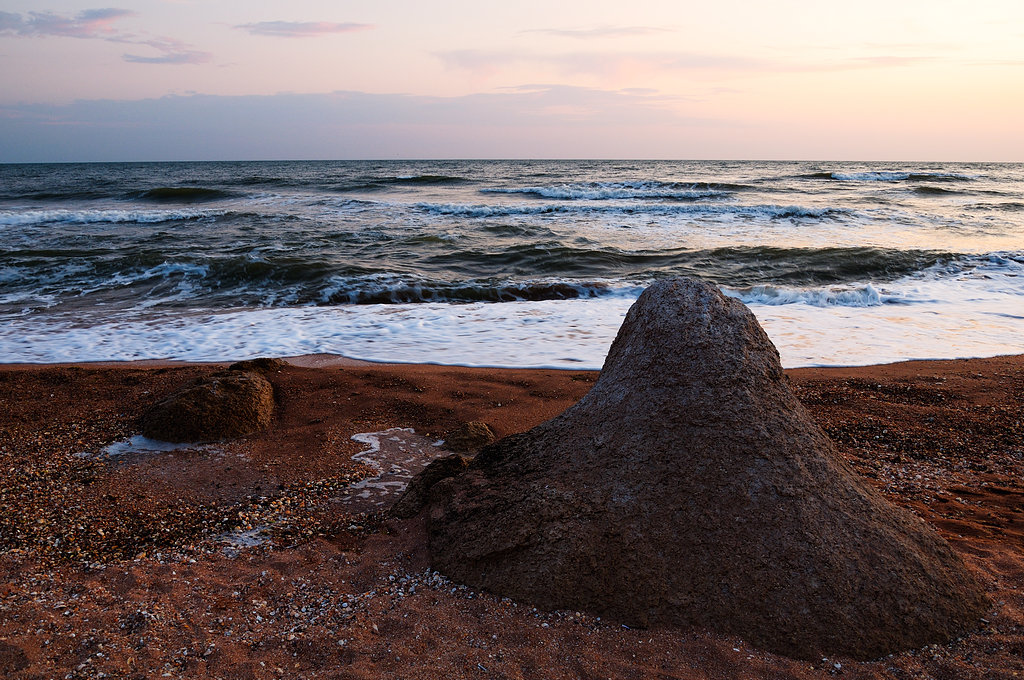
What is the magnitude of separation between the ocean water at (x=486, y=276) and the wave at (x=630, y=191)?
9.62 feet

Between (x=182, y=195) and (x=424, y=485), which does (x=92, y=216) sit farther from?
(x=424, y=485)

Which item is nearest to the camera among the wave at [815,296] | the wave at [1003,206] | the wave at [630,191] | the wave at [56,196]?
the wave at [815,296]

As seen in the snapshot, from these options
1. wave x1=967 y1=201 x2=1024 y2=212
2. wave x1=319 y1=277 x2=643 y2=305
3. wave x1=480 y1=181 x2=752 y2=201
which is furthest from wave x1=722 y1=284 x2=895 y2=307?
wave x1=480 y1=181 x2=752 y2=201

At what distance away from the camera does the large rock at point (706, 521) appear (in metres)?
2.07

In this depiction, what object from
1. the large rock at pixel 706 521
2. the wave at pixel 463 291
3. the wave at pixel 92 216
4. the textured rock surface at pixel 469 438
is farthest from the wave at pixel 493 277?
the wave at pixel 92 216

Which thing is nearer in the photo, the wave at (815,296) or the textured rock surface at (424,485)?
the textured rock surface at (424,485)

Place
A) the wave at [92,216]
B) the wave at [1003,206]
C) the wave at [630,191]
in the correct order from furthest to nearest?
the wave at [630,191] → the wave at [1003,206] → the wave at [92,216]

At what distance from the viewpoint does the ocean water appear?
6539 mm

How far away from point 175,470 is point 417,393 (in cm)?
166

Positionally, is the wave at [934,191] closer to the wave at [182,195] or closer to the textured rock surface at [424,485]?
the wave at [182,195]

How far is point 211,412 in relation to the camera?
392 centimetres

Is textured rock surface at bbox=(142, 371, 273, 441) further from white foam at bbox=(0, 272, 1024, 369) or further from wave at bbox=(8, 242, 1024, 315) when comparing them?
wave at bbox=(8, 242, 1024, 315)

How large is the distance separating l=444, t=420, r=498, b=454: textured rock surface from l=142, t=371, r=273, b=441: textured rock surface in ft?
3.96

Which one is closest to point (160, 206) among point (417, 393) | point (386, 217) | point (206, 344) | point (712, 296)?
point (386, 217)
